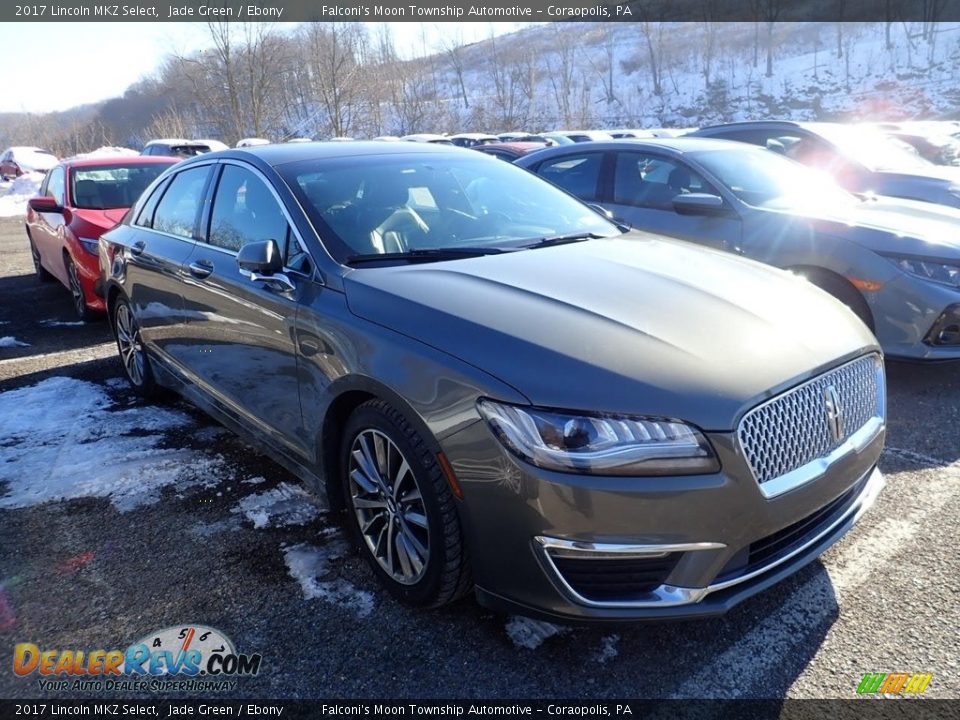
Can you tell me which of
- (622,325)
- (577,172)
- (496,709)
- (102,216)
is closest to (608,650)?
(496,709)

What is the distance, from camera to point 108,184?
7.84m

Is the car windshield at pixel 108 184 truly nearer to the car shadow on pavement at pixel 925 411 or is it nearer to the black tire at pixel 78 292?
the black tire at pixel 78 292

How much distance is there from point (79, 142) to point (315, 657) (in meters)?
46.3

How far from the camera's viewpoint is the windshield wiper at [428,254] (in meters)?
2.88

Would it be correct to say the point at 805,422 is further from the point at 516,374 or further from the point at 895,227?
the point at 895,227

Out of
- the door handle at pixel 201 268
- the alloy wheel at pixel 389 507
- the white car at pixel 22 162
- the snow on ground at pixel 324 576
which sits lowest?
the snow on ground at pixel 324 576

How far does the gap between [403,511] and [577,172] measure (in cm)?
453

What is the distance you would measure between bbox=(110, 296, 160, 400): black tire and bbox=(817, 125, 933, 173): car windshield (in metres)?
7.43

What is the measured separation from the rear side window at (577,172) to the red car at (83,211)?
433 cm

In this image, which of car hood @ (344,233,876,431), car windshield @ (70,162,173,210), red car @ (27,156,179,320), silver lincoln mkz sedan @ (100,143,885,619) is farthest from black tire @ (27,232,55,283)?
car hood @ (344,233,876,431)

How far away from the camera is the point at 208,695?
2.22 meters

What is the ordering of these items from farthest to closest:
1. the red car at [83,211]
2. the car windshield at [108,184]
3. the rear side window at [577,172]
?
the car windshield at [108,184]
the red car at [83,211]
the rear side window at [577,172]

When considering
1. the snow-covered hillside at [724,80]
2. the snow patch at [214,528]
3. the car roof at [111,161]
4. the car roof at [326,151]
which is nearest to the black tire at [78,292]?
the car roof at [111,161]

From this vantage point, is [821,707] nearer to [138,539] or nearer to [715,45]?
[138,539]
